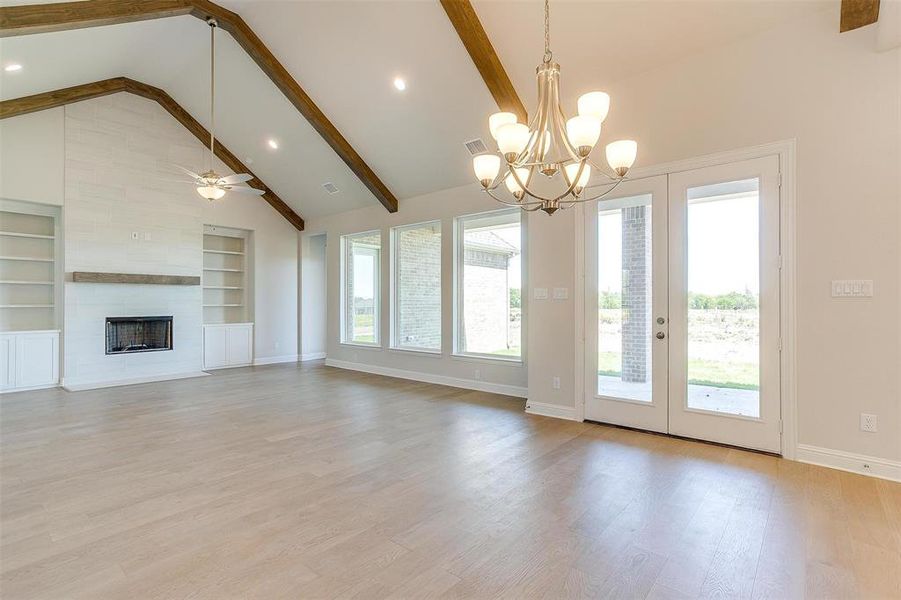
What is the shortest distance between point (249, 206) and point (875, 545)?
31.0ft

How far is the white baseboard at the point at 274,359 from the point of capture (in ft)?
29.0

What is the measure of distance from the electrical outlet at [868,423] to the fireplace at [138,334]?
29.4ft

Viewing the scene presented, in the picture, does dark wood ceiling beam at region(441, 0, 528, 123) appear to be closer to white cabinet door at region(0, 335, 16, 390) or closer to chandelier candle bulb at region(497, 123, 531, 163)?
chandelier candle bulb at region(497, 123, 531, 163)

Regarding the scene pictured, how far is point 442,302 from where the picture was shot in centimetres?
675

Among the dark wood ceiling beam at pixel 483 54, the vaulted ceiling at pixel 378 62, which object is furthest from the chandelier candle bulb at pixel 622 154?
the dark wood ceiling beam at pixel 483 54

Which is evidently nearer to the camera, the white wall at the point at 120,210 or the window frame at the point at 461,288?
the window frame at the point at 461,288

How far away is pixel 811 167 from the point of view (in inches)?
135

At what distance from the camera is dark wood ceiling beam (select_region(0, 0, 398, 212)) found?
3822mm

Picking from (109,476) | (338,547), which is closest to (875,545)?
(338,547)

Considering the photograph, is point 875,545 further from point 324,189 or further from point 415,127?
point 324,189

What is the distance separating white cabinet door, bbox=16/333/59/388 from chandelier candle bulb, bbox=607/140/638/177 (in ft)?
25.9

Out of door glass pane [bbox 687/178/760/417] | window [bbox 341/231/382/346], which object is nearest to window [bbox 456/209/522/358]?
window [bbox 341/231/382/346]

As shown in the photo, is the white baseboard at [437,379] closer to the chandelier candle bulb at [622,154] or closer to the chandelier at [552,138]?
the chandelier at [552,138]

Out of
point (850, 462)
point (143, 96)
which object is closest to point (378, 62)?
point (143, 96)
